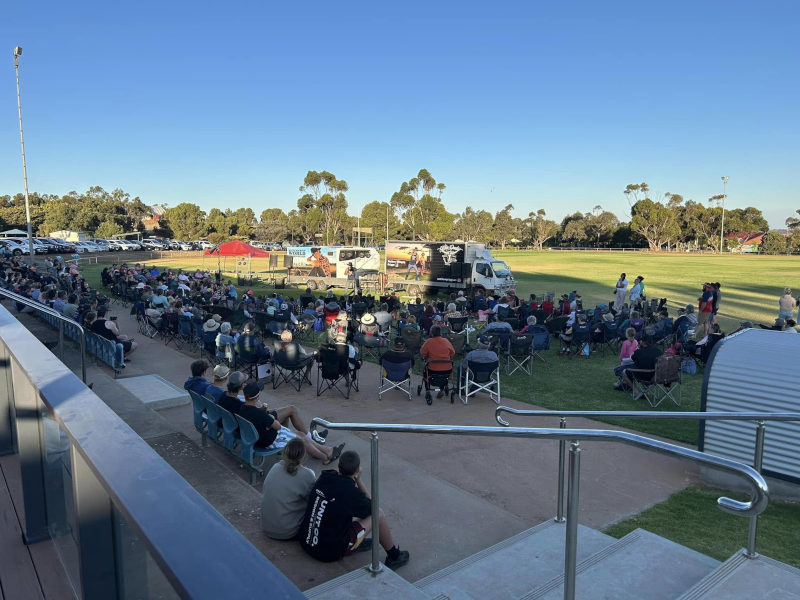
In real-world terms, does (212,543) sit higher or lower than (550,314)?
higher

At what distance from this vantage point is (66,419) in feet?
4.91

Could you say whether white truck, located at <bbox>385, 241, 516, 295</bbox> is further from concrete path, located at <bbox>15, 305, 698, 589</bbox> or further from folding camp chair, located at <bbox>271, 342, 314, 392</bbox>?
concrete path, located at <bbox>15, 305, 698, 589</bbox>

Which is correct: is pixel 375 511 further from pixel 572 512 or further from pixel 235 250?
pixel 235 250

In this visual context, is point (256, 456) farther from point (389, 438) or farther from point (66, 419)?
point (66, 419)

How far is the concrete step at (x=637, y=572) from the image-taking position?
369 cm

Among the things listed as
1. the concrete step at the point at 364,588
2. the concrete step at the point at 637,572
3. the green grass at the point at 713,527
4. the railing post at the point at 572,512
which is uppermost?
the railing post at the point at 572,512

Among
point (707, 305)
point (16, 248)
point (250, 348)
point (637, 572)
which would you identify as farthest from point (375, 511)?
point (16, 248)

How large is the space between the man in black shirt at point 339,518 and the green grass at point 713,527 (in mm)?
2495

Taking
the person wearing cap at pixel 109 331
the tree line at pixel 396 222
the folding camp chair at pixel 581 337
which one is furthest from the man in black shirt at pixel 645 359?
the tree line at pixel 396 222

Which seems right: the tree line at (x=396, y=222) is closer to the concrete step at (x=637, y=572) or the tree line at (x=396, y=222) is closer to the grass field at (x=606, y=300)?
the grass field at (x=606, y=300)

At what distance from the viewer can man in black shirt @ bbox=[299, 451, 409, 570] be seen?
4203mm

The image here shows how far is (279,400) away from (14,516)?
6898 millimetres

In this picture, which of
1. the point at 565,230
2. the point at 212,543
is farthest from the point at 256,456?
the point at 565,230

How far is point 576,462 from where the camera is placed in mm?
2938
